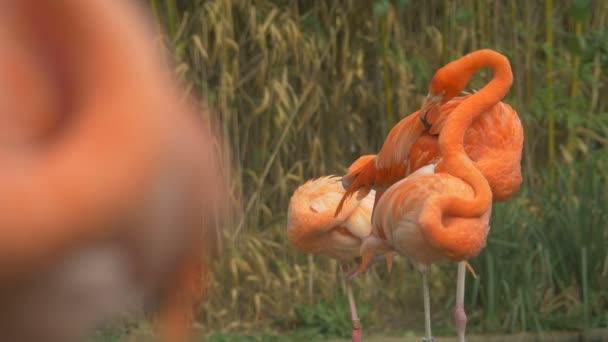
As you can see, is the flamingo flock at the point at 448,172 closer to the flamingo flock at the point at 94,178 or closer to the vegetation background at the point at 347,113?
the vegetation background at the point at 347,113

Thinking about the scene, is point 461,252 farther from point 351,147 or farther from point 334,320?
point 351,147

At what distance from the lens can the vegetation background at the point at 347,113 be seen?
417 centimetres

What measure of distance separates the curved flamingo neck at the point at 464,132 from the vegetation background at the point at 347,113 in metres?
1.36

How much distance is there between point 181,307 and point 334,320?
3.60 m

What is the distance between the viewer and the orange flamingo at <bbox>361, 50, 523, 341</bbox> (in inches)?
97.5

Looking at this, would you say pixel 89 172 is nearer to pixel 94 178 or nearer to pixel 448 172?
pixel 94 178

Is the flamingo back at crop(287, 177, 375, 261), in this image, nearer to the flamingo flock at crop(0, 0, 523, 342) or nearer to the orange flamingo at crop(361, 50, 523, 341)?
the orange flamingo at crop(361, 50, 523, 341)

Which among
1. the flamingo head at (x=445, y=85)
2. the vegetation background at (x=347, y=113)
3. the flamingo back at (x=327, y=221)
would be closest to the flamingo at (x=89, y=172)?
the flamingo head at (x=445, y=85)

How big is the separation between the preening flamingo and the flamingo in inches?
103

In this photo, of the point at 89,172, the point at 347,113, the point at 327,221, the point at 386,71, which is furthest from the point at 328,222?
the point at 89,172

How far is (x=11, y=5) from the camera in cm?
53

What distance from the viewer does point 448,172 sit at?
8.58ft

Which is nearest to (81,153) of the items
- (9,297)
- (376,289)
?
(9,297)

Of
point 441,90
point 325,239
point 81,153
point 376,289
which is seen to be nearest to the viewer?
point 81,153
